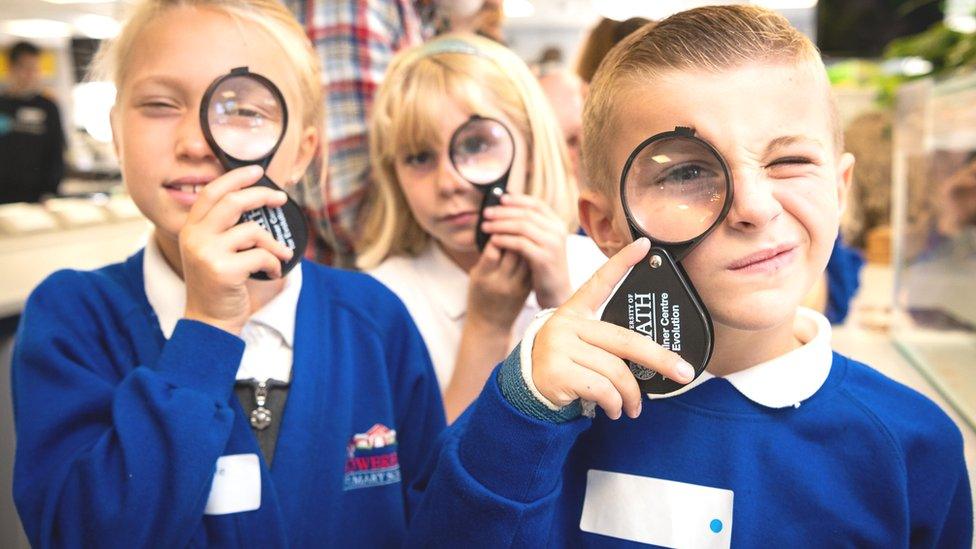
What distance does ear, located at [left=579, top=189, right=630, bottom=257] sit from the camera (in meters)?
1.05

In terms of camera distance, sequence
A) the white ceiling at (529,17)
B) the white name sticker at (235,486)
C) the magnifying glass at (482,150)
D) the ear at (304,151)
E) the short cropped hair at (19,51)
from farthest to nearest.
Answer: the white ceiling at (529,17) → the short cropped hair at (19,51) → the magnifying glass at (482,150) → the ear at (304,151) → the white name sticker at (235,486)

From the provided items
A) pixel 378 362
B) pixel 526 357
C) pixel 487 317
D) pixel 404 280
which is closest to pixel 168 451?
pixel 378 362

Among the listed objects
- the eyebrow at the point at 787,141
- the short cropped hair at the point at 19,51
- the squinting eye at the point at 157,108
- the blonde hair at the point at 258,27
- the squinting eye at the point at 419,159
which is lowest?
the squinting eye at the point at 419,159

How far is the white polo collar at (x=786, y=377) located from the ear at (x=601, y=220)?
0.20m

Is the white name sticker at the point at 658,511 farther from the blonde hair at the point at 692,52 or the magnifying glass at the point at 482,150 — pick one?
the magnifying glass at the point at 482,150

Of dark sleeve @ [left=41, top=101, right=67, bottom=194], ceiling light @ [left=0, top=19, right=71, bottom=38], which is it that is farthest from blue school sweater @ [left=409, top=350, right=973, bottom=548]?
ceiling light @ [left=0, top=19, right=71, bottom=38]

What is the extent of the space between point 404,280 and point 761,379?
905mm

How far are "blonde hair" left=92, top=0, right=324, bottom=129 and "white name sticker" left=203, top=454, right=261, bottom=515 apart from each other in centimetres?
58

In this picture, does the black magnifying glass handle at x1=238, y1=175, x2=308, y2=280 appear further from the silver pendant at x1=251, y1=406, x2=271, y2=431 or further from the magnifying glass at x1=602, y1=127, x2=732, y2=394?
the magnifying glass at x1=602, y1=127, x2=732, y2=394

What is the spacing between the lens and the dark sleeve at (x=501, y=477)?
0.91m

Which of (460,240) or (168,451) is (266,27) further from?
(168,451)

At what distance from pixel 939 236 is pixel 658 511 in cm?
123

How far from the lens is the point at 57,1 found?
10.8 metres

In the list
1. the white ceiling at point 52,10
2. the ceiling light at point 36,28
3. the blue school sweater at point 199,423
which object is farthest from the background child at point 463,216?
the ceiling light at point 36,28
